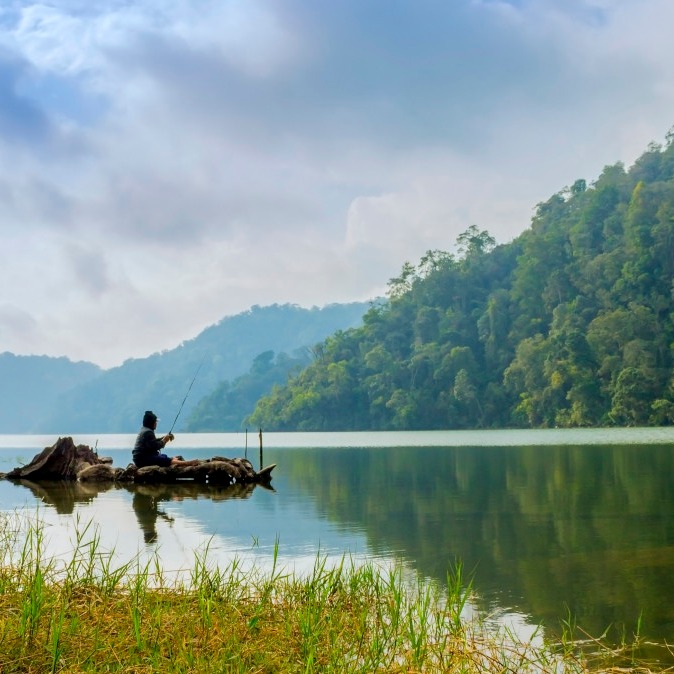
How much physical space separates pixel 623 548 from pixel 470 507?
5365mm

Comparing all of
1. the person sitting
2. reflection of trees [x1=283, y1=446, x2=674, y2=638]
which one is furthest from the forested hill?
the person sitting

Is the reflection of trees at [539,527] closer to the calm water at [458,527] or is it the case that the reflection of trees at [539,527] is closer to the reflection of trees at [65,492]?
the calm water at [458,527]

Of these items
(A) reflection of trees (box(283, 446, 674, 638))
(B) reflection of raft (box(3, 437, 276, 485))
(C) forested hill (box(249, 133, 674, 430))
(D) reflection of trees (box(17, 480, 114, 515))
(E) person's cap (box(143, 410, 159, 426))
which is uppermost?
(C) forested hill (box(249, 133, 674, 430))

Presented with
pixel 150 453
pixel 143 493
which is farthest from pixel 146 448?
pixel 143 493

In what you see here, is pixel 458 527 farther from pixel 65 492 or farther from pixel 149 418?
pixel 65 492

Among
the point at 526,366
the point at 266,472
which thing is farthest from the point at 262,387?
the point at 266,472

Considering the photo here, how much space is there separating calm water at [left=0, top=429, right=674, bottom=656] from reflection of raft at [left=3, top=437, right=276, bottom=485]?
75 cm

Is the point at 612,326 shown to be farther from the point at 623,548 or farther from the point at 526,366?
the point at 623,548

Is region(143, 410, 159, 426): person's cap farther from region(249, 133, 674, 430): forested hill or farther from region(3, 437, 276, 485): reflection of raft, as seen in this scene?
region(249, 133, 674, 430): forested hill

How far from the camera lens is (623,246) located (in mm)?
90750

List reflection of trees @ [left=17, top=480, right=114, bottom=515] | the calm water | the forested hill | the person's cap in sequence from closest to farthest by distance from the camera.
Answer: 1. the calm water
2. reflection of trees @ [left=17, top=480, right=114, bottom=515]
3. the person's cap
4. the forested hill

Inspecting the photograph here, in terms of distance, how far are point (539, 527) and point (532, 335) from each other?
86479mm

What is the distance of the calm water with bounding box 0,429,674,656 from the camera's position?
8.30 m

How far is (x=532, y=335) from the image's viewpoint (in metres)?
97.6
